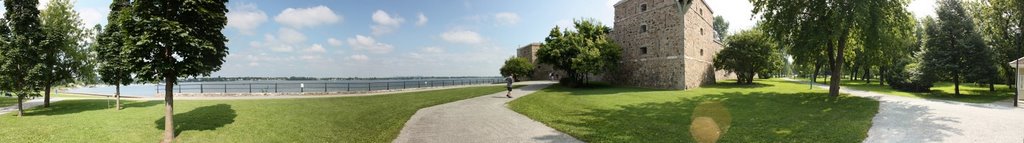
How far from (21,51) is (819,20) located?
99.1ft

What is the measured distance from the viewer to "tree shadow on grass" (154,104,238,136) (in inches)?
447

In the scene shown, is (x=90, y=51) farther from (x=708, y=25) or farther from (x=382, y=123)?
(x=708, y=25)

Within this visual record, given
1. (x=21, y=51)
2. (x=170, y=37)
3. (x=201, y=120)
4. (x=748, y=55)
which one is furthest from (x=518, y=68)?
(x=170, y=37)

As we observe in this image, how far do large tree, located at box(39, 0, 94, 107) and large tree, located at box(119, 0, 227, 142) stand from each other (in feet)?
30.6

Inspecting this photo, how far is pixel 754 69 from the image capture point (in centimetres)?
3228

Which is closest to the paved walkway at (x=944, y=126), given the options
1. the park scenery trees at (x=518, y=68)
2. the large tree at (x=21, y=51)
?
the large tree at (x=21, y=51)

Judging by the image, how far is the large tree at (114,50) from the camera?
33.9 feet

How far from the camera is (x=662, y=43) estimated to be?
90.2ft

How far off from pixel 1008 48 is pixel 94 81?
4619 centimetres

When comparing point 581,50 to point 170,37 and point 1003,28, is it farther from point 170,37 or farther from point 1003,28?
point 1003,28

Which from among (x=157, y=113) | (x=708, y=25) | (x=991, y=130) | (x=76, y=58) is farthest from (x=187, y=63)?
(x=708, y=25)

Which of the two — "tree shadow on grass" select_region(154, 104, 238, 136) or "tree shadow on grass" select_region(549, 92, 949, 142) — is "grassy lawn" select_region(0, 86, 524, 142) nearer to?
"tree shadow on grass" select_region(154, 104, 238, 136)

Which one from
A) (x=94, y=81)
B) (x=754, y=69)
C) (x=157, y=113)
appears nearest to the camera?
(x=157, y=113)

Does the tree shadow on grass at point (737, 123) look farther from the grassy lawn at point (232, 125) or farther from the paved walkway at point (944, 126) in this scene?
the grassy lawn at point (232, 125)
